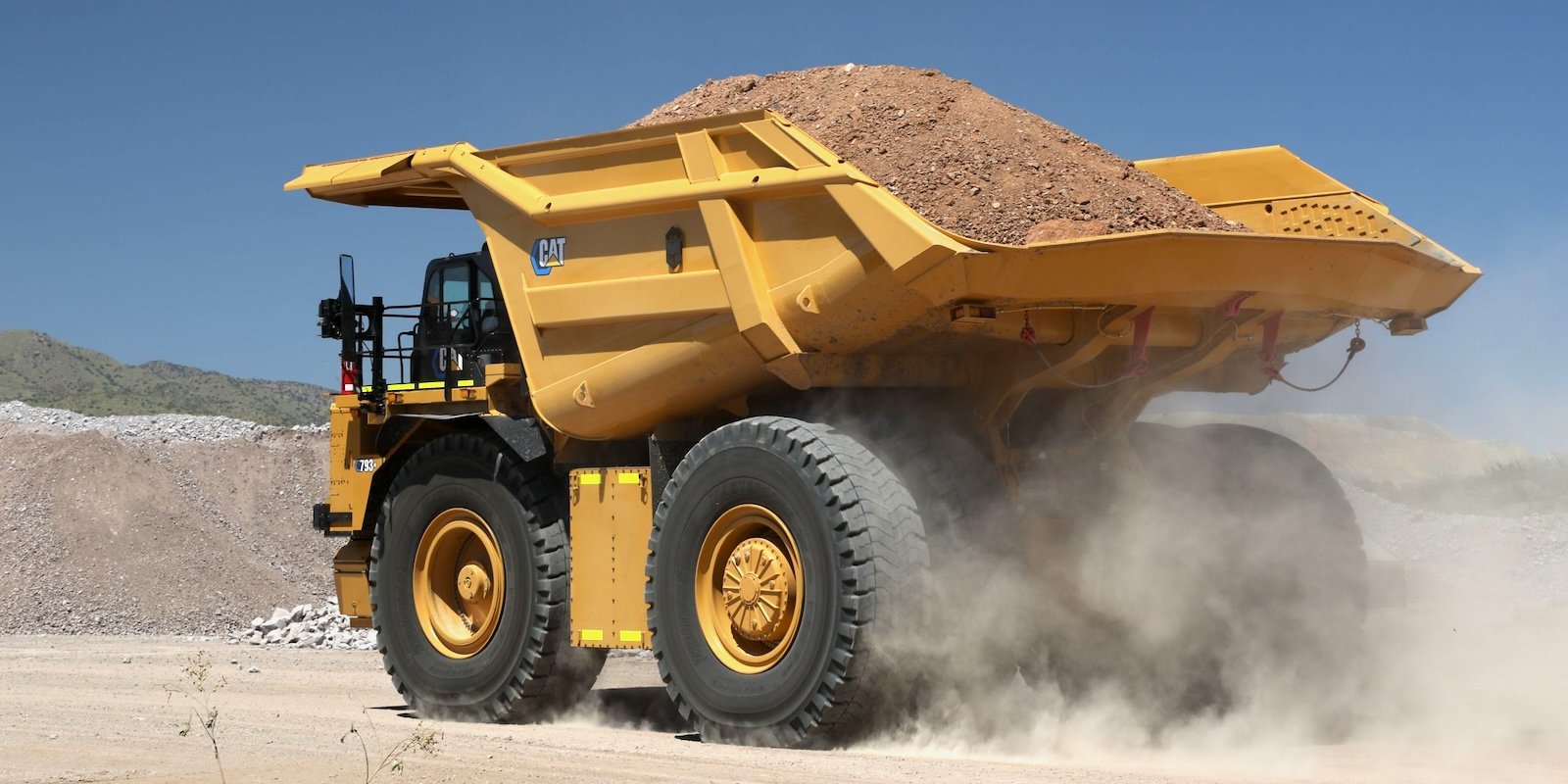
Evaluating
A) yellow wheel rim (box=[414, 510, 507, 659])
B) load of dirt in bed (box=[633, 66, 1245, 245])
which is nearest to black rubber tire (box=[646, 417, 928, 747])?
load of dirt in bed (box=[633, 66, 1245, 245])

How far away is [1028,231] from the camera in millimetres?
8703

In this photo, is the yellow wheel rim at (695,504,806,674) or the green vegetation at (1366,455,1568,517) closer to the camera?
the yellow wheel rim at (695,504,806,674)

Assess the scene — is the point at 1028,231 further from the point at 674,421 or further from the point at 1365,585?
the point at 1365,585

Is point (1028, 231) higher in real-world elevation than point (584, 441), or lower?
higher

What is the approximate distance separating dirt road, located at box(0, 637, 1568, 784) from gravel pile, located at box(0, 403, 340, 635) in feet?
29.8

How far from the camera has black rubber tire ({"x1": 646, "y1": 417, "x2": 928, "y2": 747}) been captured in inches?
343

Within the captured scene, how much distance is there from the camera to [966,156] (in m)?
9.45

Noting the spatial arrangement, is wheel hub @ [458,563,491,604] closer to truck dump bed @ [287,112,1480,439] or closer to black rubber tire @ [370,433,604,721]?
black rubber tire @ [370,433,604,721]

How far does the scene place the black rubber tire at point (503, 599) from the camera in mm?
10875

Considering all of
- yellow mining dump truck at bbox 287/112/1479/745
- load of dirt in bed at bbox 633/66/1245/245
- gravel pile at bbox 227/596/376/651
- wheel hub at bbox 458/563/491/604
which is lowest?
gravel pile at bbox 227/596/376/651

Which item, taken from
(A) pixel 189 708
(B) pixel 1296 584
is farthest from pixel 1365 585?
(A) pixel 189 708

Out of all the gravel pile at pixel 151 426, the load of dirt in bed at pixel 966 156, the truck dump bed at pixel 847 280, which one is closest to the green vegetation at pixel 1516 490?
the truck dump bed at pixel 847 280

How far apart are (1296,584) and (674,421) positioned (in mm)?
3702

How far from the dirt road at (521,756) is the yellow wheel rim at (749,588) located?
545mm
